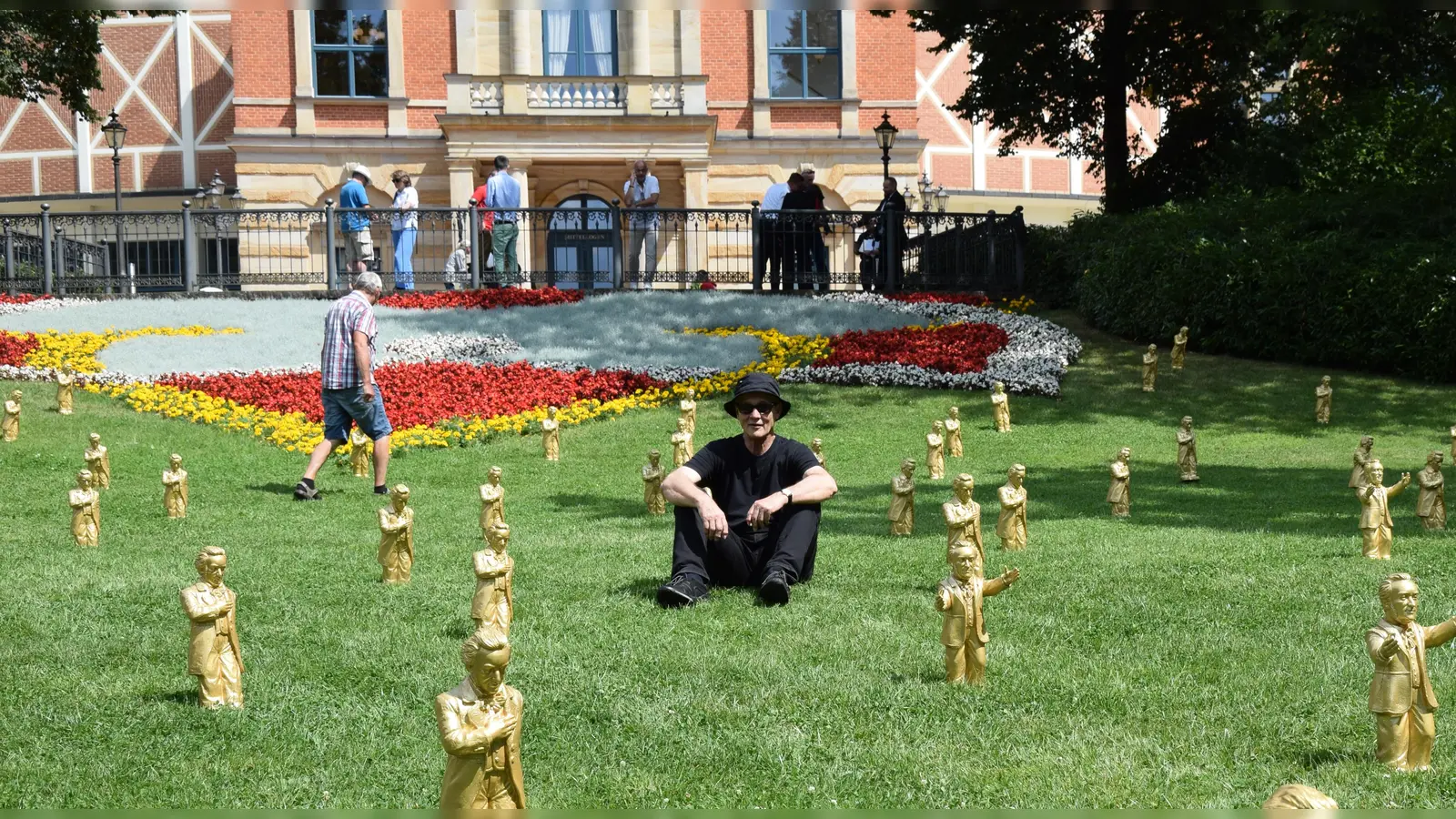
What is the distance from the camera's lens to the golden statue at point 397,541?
8109 mm

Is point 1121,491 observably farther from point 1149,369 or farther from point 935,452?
point 1149,369

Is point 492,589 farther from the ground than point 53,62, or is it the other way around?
point 53,62

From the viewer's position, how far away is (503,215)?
2638 cm

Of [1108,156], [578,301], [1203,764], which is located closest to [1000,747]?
[1203,764]

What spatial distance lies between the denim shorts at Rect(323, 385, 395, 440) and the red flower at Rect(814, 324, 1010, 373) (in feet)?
27.1

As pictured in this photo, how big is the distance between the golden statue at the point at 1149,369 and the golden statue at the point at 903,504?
9.15 metres

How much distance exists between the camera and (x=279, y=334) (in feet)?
71.5

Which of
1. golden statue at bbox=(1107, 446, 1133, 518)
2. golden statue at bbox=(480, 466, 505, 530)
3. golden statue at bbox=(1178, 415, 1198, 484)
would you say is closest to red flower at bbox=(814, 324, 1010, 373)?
golden statue at bbox=(1178, 415, 1198, 484)

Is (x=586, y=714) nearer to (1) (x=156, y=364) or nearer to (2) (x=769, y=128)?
(1) (x=156, y=364)

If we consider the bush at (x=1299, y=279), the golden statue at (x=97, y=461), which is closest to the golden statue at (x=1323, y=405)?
the bush at (x=1299, y=279)

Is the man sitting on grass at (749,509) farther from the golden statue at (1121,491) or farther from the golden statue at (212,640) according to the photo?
the golden statue at (1121,491)

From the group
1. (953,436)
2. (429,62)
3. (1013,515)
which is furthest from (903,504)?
(429,62)

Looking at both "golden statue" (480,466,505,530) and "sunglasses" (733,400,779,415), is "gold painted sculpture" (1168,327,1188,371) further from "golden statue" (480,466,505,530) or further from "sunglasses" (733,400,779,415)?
"sunglasses" (733,400,779,415)

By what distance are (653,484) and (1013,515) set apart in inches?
127
